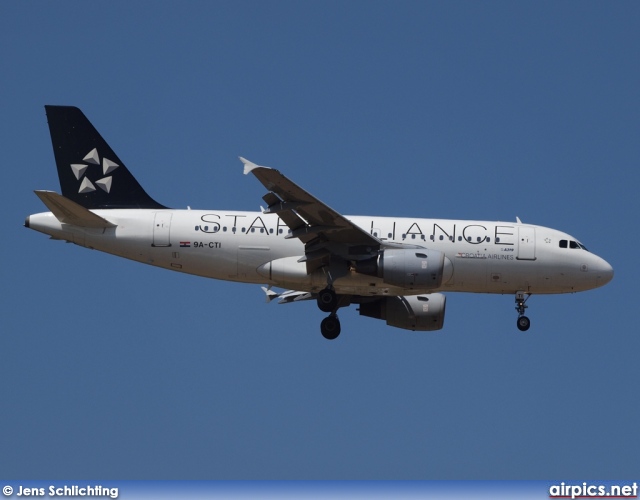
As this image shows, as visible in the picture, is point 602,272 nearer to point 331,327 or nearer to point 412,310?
point 412,310

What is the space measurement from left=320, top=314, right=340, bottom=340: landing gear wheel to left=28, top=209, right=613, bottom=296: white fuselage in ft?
3.81

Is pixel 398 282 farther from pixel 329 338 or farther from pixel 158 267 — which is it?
pixel 158 267

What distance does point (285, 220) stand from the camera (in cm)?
4088

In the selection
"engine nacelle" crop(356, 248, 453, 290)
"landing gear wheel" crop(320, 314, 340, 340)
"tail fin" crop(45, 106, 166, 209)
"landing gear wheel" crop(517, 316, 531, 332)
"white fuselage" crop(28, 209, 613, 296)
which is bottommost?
"landing gear wheel" crop(320, 314, 340, 340)

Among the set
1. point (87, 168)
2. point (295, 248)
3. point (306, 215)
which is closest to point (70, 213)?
point (87, 168)

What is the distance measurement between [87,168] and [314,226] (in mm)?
8842

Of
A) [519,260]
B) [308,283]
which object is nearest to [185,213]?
[308,283]

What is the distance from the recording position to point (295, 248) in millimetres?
42562

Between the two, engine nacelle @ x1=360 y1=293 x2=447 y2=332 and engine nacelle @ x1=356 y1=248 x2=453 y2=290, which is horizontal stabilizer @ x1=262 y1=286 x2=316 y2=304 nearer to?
engine nacelle @ x1=360 y1=293 x2=447 y2=332

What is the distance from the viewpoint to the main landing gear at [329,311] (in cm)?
4244

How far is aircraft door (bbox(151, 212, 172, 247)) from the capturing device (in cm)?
4266

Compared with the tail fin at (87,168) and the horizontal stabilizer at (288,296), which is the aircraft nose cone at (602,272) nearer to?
the horizontal stabilizer at (288,296)

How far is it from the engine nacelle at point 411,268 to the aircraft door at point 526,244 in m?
3.59

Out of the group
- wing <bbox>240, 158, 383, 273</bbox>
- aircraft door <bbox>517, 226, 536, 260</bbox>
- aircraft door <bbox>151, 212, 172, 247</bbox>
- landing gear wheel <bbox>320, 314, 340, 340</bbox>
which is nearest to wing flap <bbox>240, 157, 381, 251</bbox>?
wing <bbox>240, 158, 383, 273</bbox>
